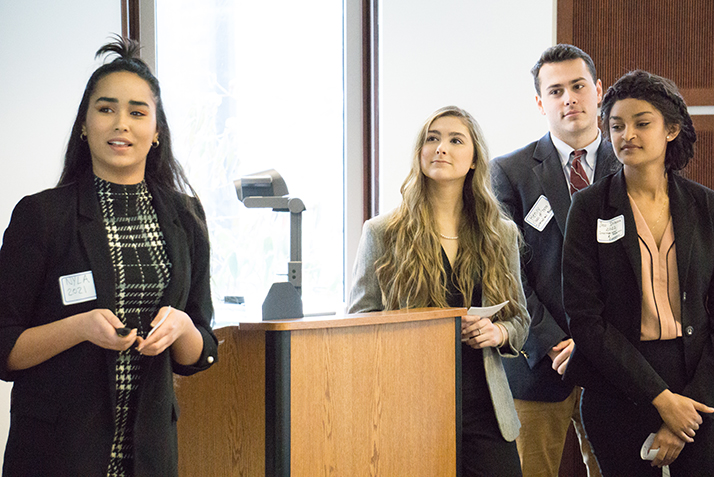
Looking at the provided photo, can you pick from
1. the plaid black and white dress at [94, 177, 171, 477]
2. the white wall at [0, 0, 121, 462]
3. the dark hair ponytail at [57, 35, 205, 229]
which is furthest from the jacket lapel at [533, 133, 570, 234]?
the white wall at [0, 0, 121, 462]

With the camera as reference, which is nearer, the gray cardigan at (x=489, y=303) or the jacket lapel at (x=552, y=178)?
the gray cardigan at (x=489, y=303)

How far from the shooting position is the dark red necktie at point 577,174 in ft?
9.05

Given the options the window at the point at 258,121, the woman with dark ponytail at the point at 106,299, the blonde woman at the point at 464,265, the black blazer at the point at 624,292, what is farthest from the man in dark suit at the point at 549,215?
the woman with dark ponytail at the point at 106,299

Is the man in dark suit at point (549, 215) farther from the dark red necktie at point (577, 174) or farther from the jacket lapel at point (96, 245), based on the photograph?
the jacket lapel at point (96, 245)

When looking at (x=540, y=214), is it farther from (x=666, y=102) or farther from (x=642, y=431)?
(x=642, y=431)

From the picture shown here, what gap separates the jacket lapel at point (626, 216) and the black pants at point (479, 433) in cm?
60

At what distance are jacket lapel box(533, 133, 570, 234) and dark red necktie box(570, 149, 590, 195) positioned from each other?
0.13 ft

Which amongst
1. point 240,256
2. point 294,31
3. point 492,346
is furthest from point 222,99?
point 492,346

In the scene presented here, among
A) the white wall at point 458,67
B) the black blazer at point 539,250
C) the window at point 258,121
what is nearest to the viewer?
the black blazer at point 539,250

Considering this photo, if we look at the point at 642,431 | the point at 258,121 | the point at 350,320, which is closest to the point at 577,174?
the point at 642,431

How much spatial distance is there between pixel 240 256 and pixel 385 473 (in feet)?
6.71

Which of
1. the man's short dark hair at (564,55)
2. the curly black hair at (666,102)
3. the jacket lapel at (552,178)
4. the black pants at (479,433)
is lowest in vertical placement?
the black pants at (479,433)

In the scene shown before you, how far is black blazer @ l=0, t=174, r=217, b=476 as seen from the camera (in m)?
1.38

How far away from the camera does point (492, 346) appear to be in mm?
2258
